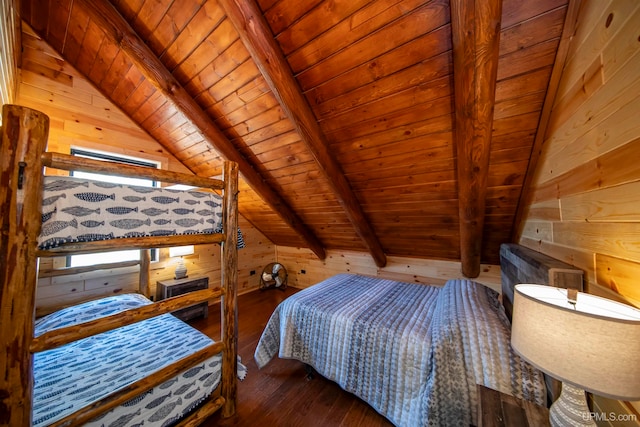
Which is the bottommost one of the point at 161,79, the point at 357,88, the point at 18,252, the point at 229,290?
the point at 229,290

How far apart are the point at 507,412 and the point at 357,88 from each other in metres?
1.98

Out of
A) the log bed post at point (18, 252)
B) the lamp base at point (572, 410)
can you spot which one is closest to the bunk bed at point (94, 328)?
the log bed post at point (18, 252)

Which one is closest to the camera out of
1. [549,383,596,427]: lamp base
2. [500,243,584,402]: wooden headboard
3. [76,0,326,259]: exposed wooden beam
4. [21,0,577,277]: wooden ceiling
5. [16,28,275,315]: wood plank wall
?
[549,383,596,427]: lamp base

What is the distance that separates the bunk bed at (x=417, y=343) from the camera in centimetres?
115

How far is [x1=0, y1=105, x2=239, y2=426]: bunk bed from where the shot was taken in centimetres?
77

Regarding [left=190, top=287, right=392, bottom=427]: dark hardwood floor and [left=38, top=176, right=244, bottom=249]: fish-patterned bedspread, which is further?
[left=190, top=287, right=392, bottom=427]: dark hardwood floor

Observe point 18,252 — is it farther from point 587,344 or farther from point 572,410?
point 572,410

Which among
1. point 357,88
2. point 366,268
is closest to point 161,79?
point 357,88

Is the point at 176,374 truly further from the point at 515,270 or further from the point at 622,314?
the point at 515,270

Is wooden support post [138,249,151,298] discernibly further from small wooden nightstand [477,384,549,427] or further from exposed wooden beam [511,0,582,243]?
exposed wooden beam [511,0,582,243]

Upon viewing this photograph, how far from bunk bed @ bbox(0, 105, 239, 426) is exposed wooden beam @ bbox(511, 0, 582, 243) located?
1976mm

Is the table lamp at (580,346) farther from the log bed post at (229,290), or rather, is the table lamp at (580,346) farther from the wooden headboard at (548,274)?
the log bed post at (229,290)

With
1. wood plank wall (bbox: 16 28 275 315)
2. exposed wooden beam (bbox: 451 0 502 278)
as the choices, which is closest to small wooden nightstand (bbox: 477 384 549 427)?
exposed wooden beam (bbox: 451 0 502 278)

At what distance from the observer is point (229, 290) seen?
1472mm
